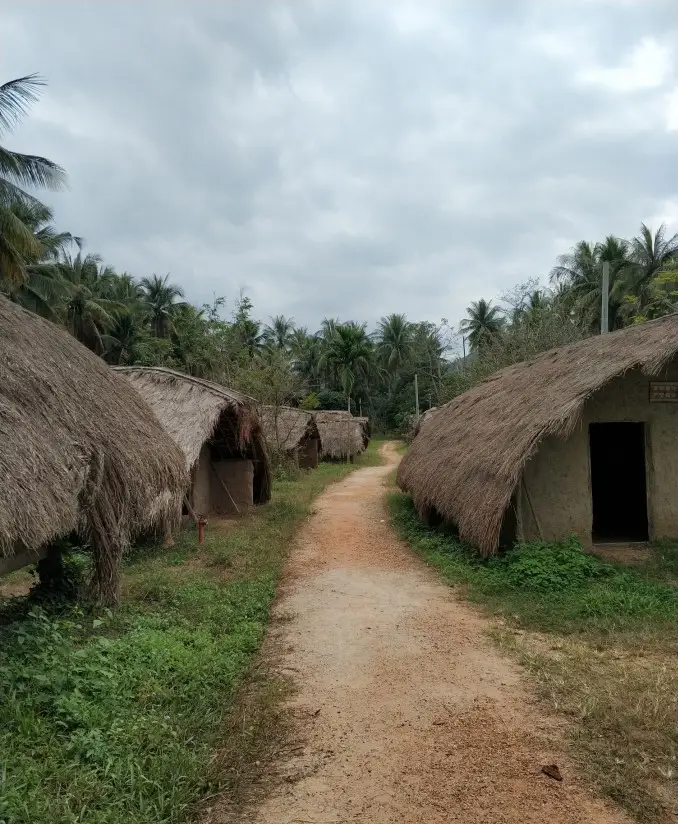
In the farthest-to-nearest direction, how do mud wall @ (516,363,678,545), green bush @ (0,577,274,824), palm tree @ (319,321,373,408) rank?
palm tree @ (319,321,373,408) → mud wall @ (516,363,678,545) → green bush @ (0,577,274,824)

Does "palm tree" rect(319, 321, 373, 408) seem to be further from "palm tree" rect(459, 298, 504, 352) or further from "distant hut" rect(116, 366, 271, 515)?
"distant hut" rect(116, 366, 271, 515)

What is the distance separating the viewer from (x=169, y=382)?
42.1 feet

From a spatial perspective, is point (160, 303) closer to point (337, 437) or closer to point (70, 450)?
point (337, 437)

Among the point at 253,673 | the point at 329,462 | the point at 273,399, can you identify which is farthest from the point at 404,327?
the point at 253,673

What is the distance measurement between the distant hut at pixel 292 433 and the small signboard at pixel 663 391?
1314 centimetres

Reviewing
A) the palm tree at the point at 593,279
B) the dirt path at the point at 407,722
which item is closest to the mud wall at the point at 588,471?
the dirt path at the point at 407,722

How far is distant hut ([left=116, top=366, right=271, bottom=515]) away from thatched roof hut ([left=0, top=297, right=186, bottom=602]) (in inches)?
132

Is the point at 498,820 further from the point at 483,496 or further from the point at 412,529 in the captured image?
the point at 412,529

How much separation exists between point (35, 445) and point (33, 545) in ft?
2.80

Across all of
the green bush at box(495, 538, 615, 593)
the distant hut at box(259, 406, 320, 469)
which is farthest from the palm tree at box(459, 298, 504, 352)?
the green bush at box(495, 538, 615, 593)

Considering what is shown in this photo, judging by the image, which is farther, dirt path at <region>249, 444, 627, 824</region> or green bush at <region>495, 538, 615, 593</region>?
green bush at <region>495, 538, 615, 593</region>

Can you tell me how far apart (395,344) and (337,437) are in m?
20.4

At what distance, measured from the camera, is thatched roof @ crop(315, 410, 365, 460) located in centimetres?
3089

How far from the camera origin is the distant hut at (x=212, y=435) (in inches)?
452
